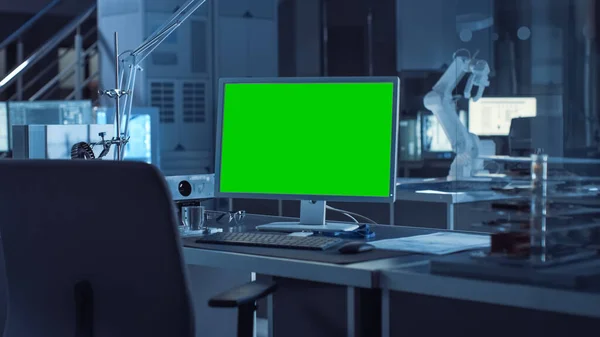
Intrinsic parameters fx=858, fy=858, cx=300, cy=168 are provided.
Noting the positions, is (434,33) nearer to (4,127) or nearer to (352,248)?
(4,127)

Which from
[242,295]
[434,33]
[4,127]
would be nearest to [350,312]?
[242,295]

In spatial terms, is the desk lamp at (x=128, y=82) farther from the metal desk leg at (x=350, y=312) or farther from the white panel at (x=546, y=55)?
the white panel at (x=546, y=55)

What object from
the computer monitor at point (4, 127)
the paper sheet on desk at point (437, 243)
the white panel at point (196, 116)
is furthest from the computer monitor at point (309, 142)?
the white panel at point (196, 116)

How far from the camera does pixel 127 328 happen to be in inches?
68.9

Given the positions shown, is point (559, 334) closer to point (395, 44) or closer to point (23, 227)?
point (23, 227)

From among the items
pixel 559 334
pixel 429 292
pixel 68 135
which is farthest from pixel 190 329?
pixel 68 135

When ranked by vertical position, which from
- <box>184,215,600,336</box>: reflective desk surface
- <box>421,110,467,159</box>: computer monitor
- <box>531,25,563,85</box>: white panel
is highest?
<box>531,25,563,85</box>: white panel

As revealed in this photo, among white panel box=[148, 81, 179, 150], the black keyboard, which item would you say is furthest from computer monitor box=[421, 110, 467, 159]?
the black keyboard

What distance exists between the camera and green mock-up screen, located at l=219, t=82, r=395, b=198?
2.45 m

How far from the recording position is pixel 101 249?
5.68 ft

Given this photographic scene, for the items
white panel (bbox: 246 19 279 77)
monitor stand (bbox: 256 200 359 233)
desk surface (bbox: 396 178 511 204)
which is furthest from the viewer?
white panel (bbox: 246 19 279 77)

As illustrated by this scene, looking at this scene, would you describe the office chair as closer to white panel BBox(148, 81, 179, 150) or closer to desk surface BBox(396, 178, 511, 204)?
desk surface BBox(396, 178, 511, 204)

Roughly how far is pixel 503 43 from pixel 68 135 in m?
3.15

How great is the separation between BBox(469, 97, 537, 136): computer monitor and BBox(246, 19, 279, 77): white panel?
6.30ft
